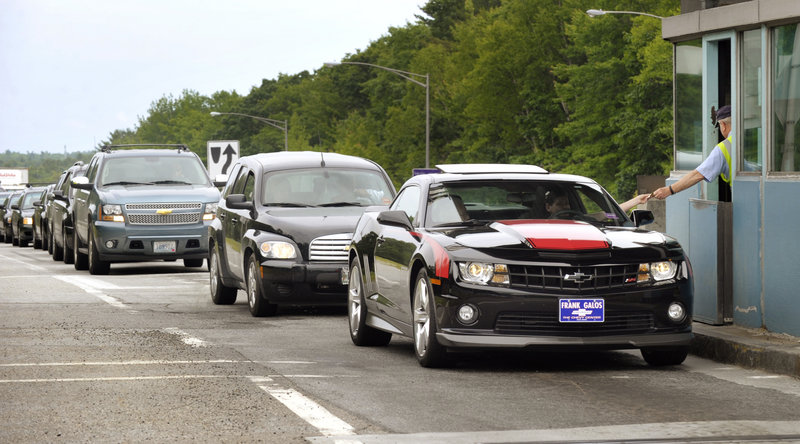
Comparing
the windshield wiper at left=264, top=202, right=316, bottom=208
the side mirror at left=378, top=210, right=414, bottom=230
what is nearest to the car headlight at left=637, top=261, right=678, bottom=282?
the side mirror at left=378, top=210, right=414, bottom=230

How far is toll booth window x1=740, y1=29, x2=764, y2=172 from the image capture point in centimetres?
1179

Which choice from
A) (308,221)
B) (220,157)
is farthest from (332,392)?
(220,157)

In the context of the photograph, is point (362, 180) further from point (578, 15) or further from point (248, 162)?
point (578, 15)

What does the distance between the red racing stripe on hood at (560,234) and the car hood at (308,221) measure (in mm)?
4601

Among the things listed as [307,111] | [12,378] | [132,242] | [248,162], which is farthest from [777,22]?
[307,111]

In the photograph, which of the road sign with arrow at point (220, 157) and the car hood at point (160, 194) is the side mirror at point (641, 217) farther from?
the road sign with arrow at point (220, 157)

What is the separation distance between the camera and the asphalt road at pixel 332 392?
7.54m

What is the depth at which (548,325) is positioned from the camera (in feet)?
32.4

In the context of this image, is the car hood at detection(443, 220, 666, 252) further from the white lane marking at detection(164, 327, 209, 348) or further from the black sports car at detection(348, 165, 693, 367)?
the white lane marking at detection(164, 327, 209, 348)

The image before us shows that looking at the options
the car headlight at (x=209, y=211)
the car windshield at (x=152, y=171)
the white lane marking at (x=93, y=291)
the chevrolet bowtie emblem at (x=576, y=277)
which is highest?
the car windshield at (x=152, y=171)

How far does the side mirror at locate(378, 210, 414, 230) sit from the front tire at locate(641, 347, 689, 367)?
2.02 metres

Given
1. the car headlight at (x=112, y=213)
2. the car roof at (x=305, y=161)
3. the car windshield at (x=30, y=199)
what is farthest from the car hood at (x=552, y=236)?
the car windshield at (x=30, y=199)

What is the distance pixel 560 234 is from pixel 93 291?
411 inches

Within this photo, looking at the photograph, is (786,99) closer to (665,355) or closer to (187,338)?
(665,355)
